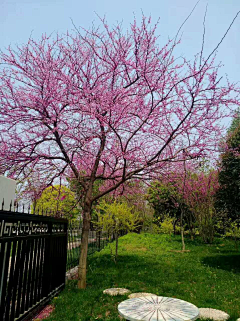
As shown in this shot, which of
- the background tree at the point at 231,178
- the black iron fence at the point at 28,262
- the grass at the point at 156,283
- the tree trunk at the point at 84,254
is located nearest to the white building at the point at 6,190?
the black iron fence at the point at 28,262

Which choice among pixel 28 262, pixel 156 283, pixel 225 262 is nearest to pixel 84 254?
pixel 156 283

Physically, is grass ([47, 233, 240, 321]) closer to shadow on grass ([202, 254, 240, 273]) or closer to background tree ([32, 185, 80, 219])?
shadow on grass ([202, 254, 240, 273])

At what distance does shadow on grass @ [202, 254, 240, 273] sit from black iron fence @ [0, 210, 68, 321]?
5244mm

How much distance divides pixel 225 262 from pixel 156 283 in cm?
390

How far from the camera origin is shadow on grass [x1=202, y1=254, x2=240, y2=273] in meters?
Result: 7.96

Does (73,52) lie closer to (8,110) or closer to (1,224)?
(8,110)

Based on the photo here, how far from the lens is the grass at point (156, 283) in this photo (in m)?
4.41

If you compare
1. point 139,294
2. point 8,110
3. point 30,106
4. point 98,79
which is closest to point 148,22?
point 98,79

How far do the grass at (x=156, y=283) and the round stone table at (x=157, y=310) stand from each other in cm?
96

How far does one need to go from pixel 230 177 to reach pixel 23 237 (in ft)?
24.2

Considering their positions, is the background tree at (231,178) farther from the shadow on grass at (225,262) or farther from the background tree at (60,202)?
the background tree at (60,202)

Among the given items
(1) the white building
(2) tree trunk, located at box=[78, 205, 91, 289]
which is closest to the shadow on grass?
(2) tree trunk, located at box=[78, 205, 91, 289]

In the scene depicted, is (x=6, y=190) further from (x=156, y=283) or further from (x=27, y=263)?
(x=156, y=283)

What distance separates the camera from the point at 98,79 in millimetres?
6219
